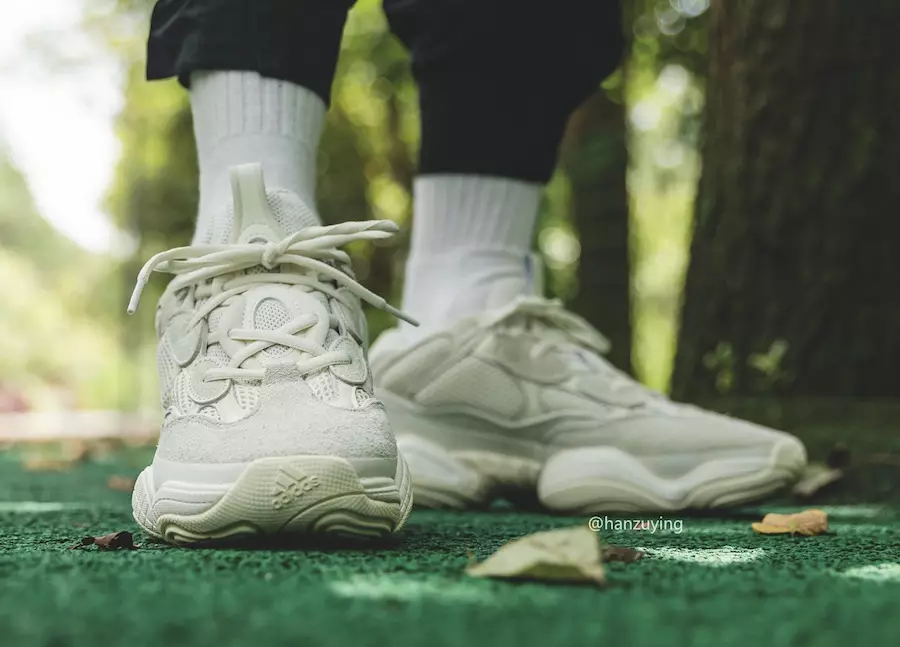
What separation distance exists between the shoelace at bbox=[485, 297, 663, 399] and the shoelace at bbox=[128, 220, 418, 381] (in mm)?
516

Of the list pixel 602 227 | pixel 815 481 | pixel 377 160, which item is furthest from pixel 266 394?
pixel 377 160

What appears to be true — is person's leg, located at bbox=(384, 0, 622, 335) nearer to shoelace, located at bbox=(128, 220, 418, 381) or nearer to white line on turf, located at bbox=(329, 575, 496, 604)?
shoelace, located at bbox=(128, 220, 418, 381)

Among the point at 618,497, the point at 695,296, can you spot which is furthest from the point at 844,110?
the point at 618,497

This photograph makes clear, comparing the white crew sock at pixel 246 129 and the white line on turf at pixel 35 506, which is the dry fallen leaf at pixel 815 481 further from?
the white line on turf at pixel 35 506

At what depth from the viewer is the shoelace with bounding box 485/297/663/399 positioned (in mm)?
1706

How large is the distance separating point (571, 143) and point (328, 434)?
16.1ft

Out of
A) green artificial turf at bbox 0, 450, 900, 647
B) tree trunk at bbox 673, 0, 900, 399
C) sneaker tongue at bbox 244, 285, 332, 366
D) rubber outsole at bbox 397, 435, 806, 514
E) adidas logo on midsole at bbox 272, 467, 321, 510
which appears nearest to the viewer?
green artificial turf at bbox 0, 450, 900, 647

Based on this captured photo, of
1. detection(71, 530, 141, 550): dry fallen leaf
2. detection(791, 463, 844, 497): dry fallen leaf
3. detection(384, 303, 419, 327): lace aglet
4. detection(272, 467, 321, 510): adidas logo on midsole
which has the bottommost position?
detection(791, 463, 844, 497): dry fallen leaf

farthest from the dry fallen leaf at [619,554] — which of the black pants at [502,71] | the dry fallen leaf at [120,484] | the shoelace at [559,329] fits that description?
the dry fallen leaf at [120,484]

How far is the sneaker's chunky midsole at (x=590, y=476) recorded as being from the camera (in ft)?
5.24

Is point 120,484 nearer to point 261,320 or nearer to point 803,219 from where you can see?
point 261,320

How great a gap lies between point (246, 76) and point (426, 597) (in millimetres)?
834

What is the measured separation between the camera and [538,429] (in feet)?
5.63

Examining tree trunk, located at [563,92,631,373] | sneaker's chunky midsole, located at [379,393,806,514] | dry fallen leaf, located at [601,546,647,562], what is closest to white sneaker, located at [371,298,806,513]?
sneaker's chunky midsole, located at [379,393,806,514]
